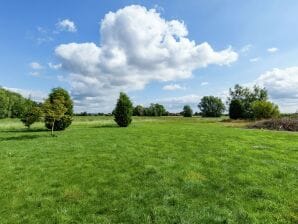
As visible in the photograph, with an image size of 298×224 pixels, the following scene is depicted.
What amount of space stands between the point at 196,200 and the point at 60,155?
946 cm

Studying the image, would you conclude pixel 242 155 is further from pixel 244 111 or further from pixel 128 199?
pixel 244 111

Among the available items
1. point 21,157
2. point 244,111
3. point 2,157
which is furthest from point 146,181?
point 244,111

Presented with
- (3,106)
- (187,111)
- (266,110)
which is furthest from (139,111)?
(266,110)

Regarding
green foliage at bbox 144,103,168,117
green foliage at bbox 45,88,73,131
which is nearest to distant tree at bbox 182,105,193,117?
green foliage at bbox 144,103,168,117

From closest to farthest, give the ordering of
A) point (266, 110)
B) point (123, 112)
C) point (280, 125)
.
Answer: point (280, 125) < point (123, 112) < point (266, 110)

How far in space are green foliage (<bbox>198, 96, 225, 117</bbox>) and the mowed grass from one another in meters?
107

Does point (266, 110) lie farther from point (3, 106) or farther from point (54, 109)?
point (3, 106)

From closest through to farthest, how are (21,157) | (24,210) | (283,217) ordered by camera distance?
(283,217) < (24,210) < (21,157)

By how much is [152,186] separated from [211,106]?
116386 millimetres

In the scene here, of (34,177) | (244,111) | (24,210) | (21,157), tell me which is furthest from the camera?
(244,111)

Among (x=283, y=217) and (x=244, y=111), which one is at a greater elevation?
(x=244, y=111)

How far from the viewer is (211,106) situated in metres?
123

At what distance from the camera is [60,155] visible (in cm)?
1587

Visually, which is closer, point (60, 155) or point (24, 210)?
point (24, 210)
